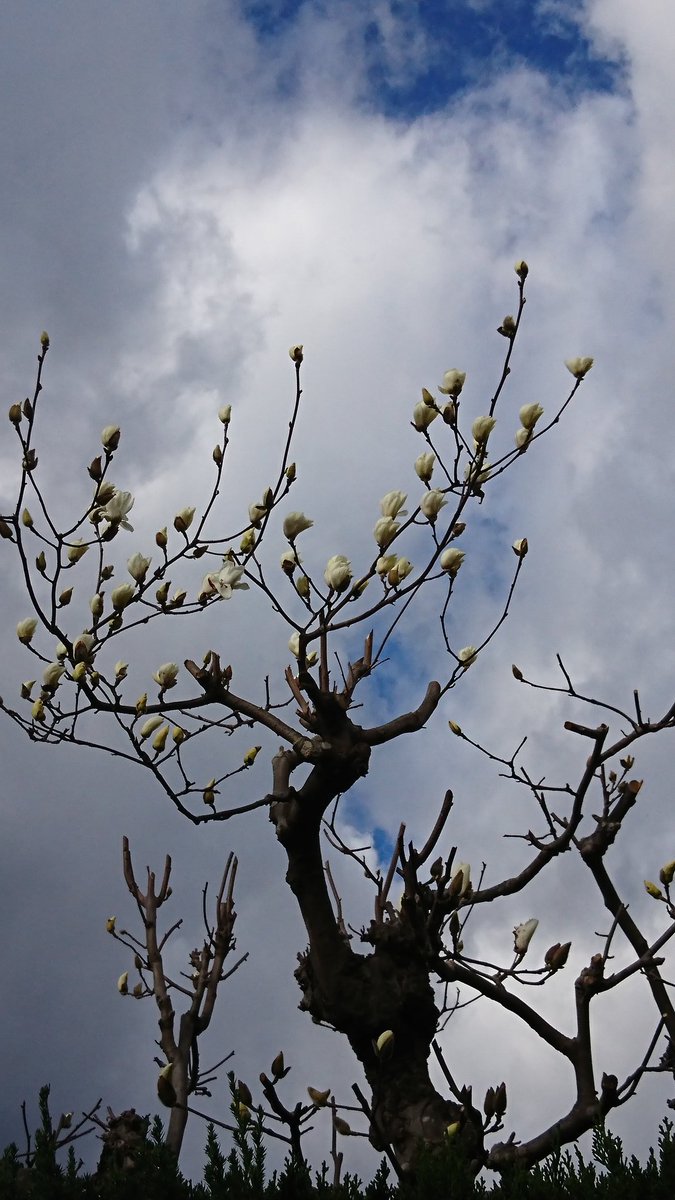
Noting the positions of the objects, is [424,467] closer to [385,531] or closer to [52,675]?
[385,531]

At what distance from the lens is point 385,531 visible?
3.93m

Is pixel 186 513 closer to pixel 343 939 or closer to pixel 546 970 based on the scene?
pixel 343 939

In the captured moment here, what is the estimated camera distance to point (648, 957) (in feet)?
12.2

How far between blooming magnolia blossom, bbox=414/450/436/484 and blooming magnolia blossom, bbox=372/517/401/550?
248 millimetres

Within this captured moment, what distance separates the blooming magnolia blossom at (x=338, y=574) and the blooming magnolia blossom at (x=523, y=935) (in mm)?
1376

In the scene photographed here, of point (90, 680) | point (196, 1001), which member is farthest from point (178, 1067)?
point (90, 680)

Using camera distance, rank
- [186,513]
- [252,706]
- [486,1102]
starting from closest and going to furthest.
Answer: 1. [486,1102]
2. [252,706]
3. [186,513]

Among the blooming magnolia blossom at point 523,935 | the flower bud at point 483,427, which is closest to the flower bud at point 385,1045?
the blooming magnolia blossom at point 523,935

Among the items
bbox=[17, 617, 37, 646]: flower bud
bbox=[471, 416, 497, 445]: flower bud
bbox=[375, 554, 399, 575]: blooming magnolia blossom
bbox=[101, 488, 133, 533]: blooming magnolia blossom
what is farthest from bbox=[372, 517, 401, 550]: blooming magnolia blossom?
bbox=[17, 617, 37, 646]: flower bud

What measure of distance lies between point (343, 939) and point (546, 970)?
0.75 metres

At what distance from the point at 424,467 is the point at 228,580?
35.4 inches

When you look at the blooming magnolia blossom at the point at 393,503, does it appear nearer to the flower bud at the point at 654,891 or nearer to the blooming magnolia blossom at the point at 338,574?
the blooming magnolia blossom at the point at 338,574

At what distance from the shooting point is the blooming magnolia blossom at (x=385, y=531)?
154 inches

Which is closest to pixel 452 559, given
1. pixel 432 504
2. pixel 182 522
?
pixel 432 504
